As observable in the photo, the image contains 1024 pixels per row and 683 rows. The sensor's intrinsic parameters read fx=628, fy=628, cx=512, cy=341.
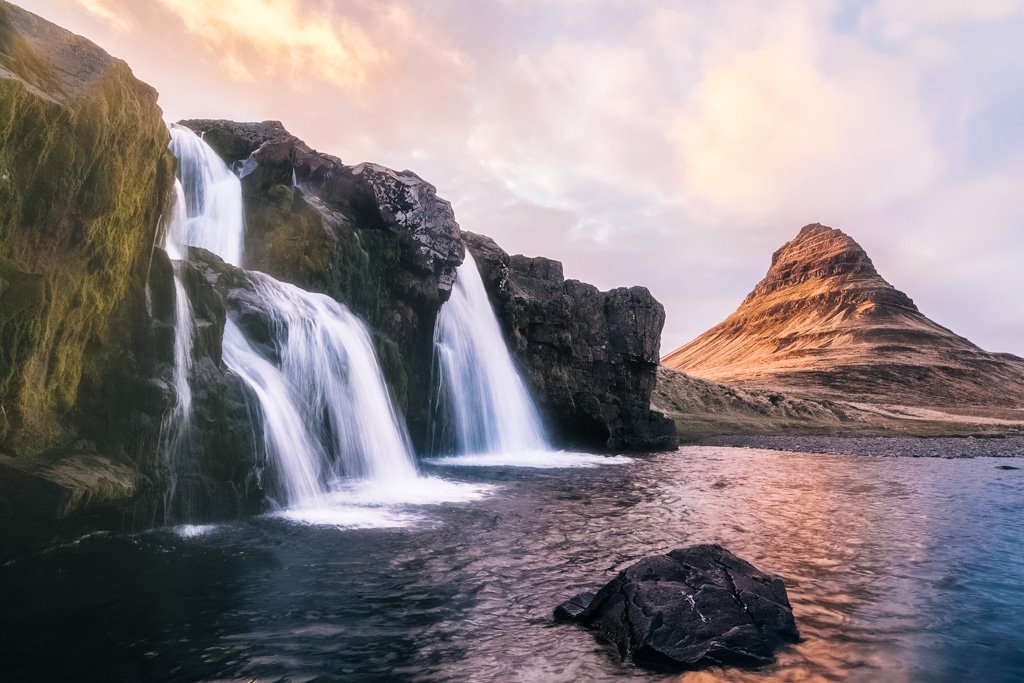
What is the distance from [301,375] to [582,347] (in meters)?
31.2

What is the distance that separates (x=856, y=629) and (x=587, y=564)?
5184 millimetres

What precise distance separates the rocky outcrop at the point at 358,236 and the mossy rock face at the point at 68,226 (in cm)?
1277

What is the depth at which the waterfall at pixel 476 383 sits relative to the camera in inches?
1479

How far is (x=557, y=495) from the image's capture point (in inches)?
917

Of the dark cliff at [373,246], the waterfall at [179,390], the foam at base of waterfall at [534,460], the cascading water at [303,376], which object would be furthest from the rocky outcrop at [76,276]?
the foam at base of waterfall at [534,460]

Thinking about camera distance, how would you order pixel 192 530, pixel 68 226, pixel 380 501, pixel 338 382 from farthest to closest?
pixel 338 382 < pixel 380 501 < pixel 192 530 < pixel 68 226

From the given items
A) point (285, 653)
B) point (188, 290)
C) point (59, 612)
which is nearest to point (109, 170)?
point (188, 290)

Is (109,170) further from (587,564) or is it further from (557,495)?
(557,495)

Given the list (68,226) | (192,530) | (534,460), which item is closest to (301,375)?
(192,530)

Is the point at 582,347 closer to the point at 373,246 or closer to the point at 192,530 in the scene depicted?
the point at 373,246

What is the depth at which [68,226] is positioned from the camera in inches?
526

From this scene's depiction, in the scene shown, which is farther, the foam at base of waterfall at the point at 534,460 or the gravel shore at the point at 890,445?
the gravel shore at the point at 890,445

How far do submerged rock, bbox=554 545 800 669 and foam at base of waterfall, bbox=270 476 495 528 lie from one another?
8.20 meters

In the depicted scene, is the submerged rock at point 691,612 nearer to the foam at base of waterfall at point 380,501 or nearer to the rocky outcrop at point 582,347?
the foam at base of waterfall at point 380,501
